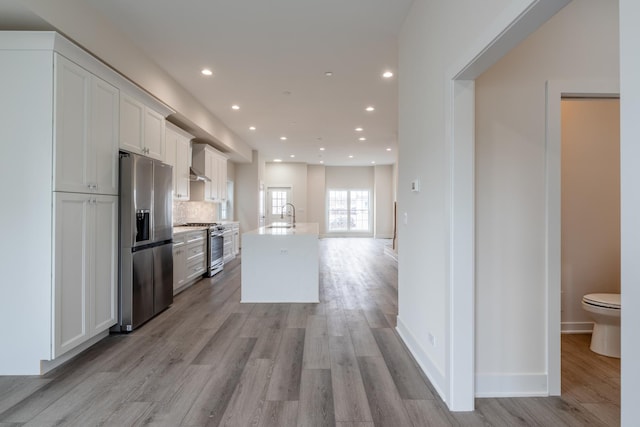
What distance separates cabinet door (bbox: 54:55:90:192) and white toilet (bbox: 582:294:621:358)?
436cm

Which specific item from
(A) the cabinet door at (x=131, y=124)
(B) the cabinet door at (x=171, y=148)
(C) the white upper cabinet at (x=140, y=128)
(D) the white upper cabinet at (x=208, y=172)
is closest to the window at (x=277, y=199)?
(D) the white upper cabinet at (x=208, y=172)

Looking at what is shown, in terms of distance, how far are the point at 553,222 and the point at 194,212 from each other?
6309 mm

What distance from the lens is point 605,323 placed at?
2717 millimetres

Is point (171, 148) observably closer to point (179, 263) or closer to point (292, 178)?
point (179, 263)

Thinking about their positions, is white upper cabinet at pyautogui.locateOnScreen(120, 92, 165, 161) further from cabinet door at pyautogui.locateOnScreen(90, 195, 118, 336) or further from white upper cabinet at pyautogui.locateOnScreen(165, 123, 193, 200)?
white upper cabinet at pyautogui.locateOnScreen(165, 123, 193, 200)

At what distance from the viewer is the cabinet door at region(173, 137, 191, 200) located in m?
5.20

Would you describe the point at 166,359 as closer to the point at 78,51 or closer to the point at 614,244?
the point at 78,51

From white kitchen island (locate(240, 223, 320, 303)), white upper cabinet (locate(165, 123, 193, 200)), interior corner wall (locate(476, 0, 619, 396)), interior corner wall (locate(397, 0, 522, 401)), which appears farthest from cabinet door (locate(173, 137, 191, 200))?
interior corner wall (locate(476, 0, 619, 396))

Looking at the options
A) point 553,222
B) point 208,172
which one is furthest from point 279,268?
point 208,172

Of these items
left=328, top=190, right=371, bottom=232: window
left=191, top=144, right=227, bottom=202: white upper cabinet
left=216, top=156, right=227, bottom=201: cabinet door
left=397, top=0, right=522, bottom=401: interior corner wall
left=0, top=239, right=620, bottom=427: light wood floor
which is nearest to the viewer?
left=0, top=239, right=620, bottom=427: light wood floor

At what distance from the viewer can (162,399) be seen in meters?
2.09

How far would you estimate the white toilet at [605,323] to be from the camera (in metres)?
2.62

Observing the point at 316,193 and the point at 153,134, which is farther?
the point at 316,193

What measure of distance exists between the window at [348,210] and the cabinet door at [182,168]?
26.6ft
